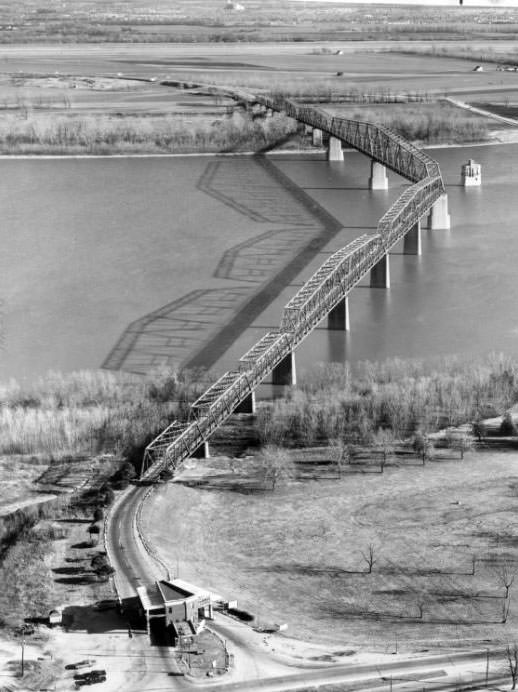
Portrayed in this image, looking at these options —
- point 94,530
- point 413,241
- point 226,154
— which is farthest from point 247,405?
point 226,154

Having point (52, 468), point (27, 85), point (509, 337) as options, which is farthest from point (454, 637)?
point (27, 85)

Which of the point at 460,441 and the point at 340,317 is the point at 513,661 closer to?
the point at 460,441

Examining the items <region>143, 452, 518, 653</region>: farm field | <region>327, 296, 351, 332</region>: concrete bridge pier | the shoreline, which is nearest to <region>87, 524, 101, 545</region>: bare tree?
<region>143, 452, 518, 653</region>: farm field

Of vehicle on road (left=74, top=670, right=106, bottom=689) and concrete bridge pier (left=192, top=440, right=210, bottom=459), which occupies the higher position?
concrete bridge pier (left=192, top=440, right=210, bottom=459)

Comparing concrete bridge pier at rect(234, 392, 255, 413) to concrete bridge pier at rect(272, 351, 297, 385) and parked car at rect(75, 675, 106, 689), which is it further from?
parked car at rect(75, 675, 106, 689)

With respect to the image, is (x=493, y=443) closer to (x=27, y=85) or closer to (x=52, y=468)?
(x=52, y=468)
